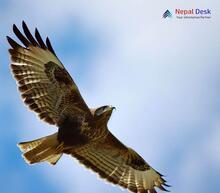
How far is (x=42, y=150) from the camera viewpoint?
13.0 metres

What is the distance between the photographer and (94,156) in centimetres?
1413

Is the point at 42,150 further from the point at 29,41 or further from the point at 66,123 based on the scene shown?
the point at 29,41

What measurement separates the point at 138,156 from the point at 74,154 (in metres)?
1.21

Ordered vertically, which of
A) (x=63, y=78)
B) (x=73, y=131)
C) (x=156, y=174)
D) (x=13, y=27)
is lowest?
(x=156, y=174)

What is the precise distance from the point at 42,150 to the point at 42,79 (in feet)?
4.50

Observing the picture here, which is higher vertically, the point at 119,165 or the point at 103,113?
the point at 103,113

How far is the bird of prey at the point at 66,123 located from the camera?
13211 millimetres

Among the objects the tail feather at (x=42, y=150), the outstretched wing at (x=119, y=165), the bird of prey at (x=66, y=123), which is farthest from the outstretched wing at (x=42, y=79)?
the outstretched wing at (x=119, y=165)

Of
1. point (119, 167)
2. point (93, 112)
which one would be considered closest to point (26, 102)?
point (93, 112)

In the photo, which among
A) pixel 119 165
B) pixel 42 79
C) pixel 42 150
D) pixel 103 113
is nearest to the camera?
pixel 42 150

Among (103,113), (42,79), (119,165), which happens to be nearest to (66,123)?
(103,113)

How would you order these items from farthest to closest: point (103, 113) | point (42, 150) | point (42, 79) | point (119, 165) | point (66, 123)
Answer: point (119, 165)
point (42, 79)
point (66, 123)
point (103, 113)
point (42, 150)

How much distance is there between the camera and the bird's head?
1313 cm

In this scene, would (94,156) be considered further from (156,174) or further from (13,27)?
(13,27)
